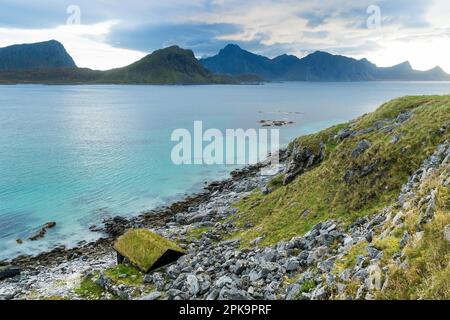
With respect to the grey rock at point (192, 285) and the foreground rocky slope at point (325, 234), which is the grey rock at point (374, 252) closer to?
the foreground rocky slope at point (325, 234)

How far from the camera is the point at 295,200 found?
3450 centimetres

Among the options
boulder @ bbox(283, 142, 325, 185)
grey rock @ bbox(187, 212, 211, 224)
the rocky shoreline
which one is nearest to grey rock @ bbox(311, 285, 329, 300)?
the rocky shoreline

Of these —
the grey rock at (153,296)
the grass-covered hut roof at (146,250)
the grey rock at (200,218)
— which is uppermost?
the grass-covered hut roof at (146,250)

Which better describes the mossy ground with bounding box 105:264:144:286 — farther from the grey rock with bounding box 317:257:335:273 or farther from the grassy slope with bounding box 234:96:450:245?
the grey rock with bounding box 317:257:335:273

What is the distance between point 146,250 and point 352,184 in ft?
56.1

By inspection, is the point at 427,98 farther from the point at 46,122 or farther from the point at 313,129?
the point at 46,122

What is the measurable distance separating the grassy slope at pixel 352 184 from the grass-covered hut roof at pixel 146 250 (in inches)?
244

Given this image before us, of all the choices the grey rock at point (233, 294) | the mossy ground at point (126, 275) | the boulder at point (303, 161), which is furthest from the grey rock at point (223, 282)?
the boulder at point (303, 161)

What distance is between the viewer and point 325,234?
23.8 metres

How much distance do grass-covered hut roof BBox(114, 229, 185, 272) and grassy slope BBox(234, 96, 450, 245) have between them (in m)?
6.20

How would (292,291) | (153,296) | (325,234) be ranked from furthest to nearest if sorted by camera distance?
(325,234)
(153,296)
(292,291)

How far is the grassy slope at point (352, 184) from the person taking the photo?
27.3 m

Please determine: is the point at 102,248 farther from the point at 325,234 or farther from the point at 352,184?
the point at 352,184

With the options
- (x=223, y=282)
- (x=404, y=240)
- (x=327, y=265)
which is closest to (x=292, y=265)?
(x=327, y=265)
